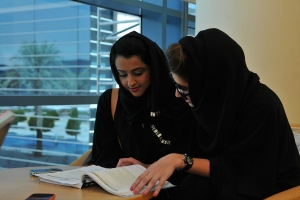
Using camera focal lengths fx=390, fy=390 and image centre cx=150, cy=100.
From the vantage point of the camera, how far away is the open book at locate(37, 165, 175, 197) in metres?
1.41

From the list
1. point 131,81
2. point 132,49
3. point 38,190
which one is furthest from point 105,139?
point 38,190

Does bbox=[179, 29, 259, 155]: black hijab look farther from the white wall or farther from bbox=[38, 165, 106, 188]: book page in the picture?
the white wall

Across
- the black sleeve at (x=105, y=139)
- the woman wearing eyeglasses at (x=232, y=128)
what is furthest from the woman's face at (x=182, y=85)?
the black sleeve at (x=105, y=139)

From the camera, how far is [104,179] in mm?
1469

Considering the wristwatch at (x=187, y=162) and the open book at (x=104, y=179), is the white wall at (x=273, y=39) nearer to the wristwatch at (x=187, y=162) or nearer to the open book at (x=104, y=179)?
the wristwatch at (x=187, y=162)

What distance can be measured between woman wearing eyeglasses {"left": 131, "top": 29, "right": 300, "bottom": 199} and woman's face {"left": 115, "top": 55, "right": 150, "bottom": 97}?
17.5 inches

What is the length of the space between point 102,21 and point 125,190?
2.95m

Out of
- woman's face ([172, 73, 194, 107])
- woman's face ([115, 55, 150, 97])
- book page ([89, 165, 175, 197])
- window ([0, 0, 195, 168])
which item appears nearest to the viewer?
book page ([89, 165, 175, 197])

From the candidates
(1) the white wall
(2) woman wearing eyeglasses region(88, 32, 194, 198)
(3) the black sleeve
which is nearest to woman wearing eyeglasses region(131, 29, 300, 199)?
(2) woman wearing eyeglasses region(88, 32, 194, 198)

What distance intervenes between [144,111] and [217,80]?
2.20ft

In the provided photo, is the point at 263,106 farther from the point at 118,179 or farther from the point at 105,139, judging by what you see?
the point at 105,139

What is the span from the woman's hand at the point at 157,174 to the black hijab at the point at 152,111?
543 millimetres

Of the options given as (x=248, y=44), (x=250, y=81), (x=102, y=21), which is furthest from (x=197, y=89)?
(x=102, y=21)

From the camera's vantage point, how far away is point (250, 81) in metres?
1.58
